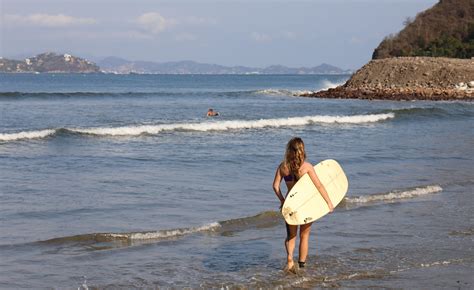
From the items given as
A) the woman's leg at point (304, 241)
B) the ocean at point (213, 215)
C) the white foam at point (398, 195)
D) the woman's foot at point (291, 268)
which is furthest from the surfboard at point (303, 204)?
the white foam at point (398, 195)

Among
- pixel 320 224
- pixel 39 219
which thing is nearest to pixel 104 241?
pixel 39 219

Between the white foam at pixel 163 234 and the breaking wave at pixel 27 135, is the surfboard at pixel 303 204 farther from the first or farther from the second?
the breaking wave at pixel 27 135

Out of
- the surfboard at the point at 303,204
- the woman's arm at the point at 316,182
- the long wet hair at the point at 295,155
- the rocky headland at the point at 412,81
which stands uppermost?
the rocky headland at the point at 412,81

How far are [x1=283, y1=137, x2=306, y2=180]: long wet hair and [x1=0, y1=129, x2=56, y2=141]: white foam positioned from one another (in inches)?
668

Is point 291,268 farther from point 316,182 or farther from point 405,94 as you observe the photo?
point 405,94

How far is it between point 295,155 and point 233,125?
874 inches

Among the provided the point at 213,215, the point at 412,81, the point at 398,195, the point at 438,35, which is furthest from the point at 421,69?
the point at 213,215

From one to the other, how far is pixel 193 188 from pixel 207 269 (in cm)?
539

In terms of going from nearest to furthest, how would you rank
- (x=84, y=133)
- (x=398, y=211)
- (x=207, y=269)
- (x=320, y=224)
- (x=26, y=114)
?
(x=207, y=269)
(x=320, y=224)
(x=398, y=211)
(x=84, y=133)
(x=26, y=114)

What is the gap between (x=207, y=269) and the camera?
8969 millimetres

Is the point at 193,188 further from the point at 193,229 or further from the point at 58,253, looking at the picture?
the point at 58,253

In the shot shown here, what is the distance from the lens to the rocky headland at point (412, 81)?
176 ft

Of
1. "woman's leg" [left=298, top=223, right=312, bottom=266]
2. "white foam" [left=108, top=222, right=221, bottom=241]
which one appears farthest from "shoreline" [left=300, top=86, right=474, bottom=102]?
"woman's leg" [left=298, top=223, right=312, bottom=266]

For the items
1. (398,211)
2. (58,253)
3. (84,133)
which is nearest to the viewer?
(58,253)
